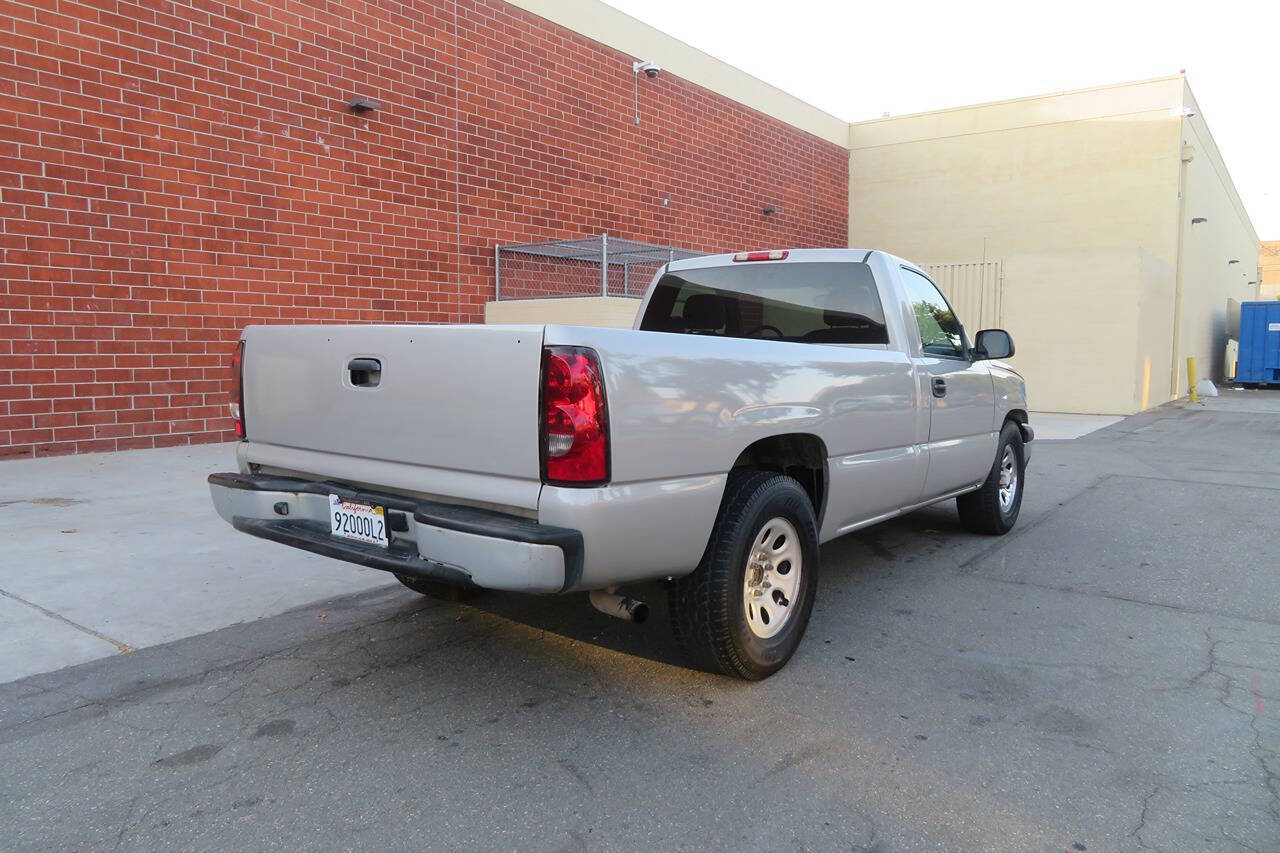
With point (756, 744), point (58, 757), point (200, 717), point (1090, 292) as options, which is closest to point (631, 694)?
point (756, 744)

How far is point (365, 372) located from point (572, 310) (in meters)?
9.16


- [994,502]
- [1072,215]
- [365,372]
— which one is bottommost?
[994,502]

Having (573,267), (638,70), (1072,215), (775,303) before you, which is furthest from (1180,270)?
(775,303)

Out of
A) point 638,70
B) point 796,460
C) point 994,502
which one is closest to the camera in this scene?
point 796,460

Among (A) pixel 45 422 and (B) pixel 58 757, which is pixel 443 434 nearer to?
(B) pixel 58 757

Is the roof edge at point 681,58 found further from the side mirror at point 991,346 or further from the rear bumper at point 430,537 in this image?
the rear bumper at point 430,537

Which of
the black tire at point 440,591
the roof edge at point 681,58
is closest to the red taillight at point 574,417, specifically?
the black tire at point 440,591

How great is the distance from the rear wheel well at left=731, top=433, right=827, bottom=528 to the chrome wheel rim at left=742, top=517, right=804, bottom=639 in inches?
11.0

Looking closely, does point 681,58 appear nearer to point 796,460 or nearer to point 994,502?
point 994,502

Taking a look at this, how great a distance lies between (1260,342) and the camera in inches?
1011

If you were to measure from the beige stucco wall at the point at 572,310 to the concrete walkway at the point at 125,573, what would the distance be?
5.87 meters

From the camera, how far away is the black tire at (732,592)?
355cm

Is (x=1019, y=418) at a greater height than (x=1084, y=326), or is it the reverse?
(x=1084, y=326)

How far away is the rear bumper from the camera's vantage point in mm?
2957
